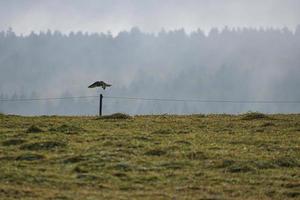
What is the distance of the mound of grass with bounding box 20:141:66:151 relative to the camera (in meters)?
31.2

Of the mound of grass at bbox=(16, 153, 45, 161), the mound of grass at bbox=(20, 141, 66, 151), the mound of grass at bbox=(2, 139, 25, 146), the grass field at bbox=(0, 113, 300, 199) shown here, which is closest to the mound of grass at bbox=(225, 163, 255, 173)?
the grass field at bbox=(0, 113, 300, 199)

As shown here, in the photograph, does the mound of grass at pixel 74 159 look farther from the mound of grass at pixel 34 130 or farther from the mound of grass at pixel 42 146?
the mound of grass at pixel 34 130

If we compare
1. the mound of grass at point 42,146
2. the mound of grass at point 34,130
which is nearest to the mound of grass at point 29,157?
the mound of grass at point 42,146

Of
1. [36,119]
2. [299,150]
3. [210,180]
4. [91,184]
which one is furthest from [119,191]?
[36,119]

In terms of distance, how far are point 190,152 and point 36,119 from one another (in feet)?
54.7

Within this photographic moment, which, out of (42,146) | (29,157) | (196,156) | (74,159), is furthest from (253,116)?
(29,157)

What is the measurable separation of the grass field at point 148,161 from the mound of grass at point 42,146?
0.04 m

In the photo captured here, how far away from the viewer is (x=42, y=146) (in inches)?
1238

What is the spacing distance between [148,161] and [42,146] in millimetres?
5383

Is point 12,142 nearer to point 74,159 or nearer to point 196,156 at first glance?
point 74,159

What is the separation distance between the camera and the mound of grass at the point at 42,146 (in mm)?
31188

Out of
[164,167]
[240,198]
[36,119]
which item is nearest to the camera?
[240,198]

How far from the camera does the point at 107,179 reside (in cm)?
2548

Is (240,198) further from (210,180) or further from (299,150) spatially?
(299,150)
